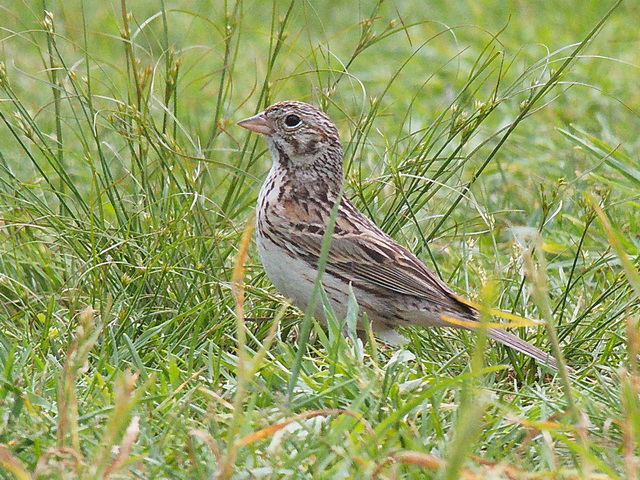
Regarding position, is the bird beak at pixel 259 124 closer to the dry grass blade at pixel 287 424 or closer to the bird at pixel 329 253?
the bird at pixel 329 253

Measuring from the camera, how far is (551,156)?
7324mm

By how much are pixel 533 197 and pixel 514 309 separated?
6.19 ft

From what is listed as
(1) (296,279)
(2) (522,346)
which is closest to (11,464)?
(1) (296,279)

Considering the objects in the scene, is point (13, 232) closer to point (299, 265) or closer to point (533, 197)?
point (299, 265)

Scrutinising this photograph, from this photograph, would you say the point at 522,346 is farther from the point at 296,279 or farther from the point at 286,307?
the point at 286,307

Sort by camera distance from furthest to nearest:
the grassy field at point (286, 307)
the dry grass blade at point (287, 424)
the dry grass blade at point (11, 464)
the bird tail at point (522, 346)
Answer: the bird tail at point (522, 346) < the grassy field at point (286, 307) < the dry grass blade at point (287, 424) < the dry grass blade at point (11, 464)

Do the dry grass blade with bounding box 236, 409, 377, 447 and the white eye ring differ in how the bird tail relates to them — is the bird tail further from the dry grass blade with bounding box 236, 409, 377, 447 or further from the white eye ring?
the white eye ring

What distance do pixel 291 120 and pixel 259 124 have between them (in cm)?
15

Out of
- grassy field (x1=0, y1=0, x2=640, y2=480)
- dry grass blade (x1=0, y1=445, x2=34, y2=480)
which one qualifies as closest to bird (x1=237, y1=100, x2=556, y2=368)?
grassy field (x1=0, y1=0, x2=640, y2=480)

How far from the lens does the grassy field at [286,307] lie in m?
3.31

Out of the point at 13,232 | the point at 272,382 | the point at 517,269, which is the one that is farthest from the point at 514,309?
the point at 13,232

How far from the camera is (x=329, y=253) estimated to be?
5016mm

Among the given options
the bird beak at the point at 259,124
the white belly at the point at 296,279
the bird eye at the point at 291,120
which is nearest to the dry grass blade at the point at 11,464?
the white belly at the point at 296,279

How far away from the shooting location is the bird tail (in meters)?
4.46
